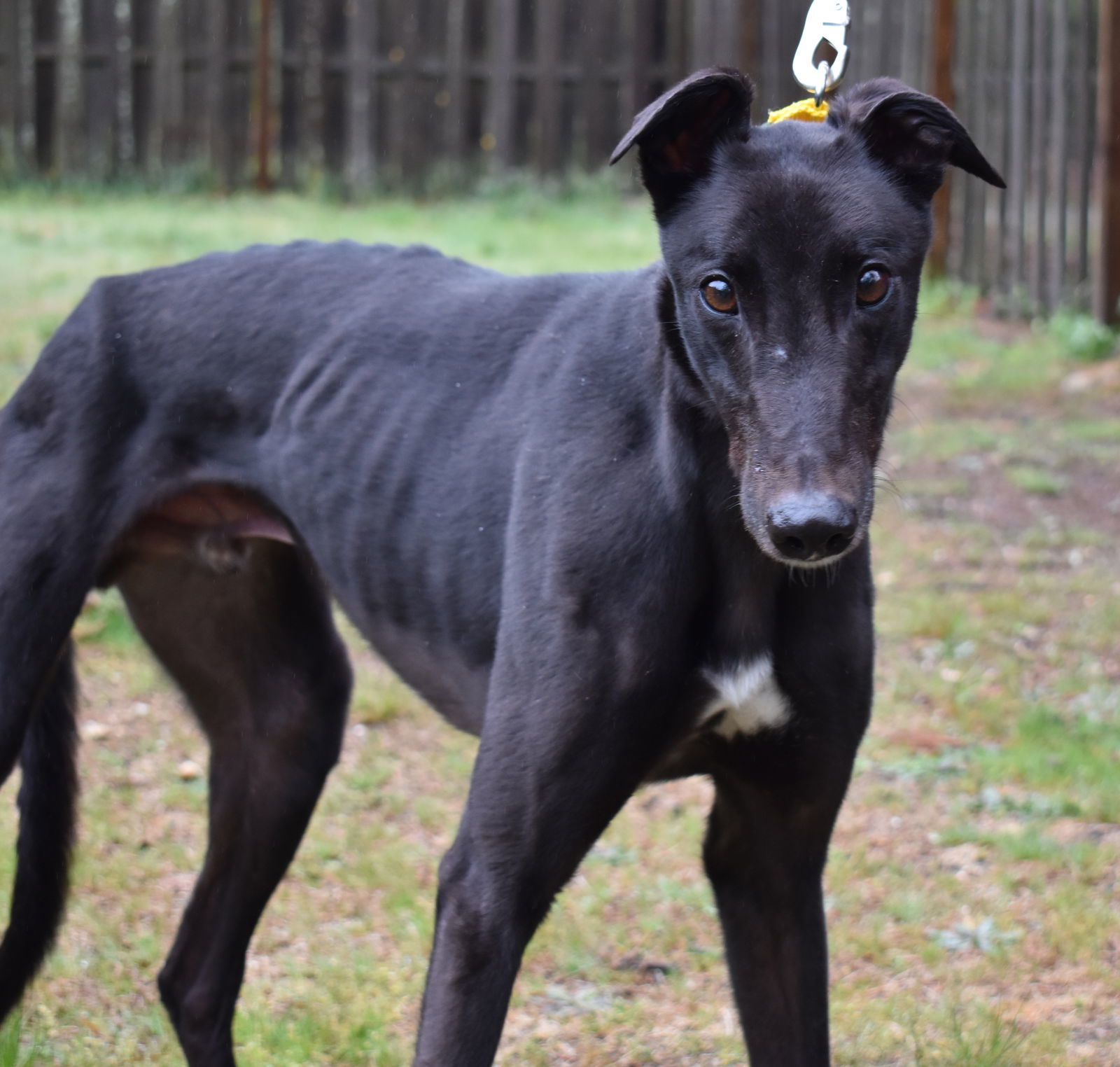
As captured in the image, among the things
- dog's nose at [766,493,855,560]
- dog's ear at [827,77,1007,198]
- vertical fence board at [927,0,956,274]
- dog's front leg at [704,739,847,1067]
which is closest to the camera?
dog's nose at [766,493,855,560]

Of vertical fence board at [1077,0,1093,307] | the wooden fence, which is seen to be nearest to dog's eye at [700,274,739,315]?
vertical fence board at [1077,0,1093,307]

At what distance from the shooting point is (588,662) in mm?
2260

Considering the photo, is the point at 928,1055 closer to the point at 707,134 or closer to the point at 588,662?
the point at 588,662

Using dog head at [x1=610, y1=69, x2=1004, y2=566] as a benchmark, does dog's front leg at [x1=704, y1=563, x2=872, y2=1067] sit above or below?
below

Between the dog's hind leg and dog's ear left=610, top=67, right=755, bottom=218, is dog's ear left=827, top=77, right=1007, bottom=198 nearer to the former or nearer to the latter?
dog's ear left=610, top=67, right=755, bottom=218

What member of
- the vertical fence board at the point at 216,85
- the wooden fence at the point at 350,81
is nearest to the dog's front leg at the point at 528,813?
the wooden fence at the point at 350,81

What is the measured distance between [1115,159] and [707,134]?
6.11 metres

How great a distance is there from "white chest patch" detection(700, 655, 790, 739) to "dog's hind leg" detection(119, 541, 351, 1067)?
1102 millimetres

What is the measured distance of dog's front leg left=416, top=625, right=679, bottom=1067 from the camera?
88.6 inches

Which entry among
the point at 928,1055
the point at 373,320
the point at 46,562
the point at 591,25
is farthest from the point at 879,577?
the point at 591,25

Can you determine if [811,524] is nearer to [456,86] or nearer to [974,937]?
[974,937]

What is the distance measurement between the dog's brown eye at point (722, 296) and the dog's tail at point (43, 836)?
158 cm

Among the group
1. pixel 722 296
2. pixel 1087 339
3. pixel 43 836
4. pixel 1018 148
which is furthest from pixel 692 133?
A: pixel 1018 148

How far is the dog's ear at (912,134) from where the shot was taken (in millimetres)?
2230
